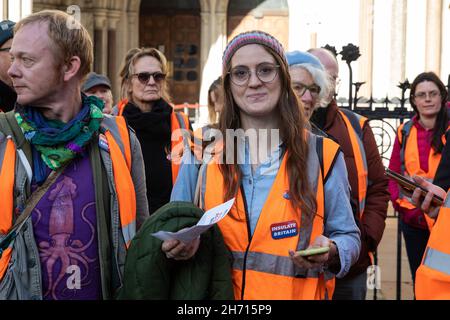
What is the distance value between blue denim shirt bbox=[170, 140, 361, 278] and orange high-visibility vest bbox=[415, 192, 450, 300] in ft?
1.51

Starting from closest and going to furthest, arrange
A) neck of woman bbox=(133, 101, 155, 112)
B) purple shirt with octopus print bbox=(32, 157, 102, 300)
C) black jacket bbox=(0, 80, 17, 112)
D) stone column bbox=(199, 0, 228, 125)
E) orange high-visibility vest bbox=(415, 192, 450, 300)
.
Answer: orange high-visibility vest bbox=(415, 192, 450, 300), purple shirt with octopus print bbox=(32, 157, 102, 300), black jacket bbox=(0, 80, 17, 112), neck of woman bbox=(133, 101, 155, 112), stone column bbox=(199, 0, 228, 125)

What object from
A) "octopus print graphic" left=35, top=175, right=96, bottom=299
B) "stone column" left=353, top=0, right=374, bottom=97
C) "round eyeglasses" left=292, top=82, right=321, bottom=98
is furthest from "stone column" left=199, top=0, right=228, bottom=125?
"octopus print graphic" left=35, top=175, right=96, bottom=299

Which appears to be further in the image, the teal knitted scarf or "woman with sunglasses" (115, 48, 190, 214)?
"woman with sunglasses" (115, 48, 190, 214)

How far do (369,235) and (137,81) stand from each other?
69.7 inches

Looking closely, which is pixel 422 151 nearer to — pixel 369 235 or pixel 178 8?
pixel 369 235

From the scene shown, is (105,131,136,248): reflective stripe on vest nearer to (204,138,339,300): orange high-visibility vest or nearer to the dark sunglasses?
(204,138,339,300): orange high-visibility vest

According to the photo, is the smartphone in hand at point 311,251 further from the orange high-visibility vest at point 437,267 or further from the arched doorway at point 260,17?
the arched doorway at point 260,17

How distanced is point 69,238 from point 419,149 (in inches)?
142

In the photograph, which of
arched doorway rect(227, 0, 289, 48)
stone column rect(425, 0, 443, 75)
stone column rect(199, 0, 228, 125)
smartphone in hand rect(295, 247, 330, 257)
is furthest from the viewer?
arched doorway rect(227, 0, 289, 48)

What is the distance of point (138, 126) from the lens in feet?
15.1

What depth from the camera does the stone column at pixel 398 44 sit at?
15531 millimetres

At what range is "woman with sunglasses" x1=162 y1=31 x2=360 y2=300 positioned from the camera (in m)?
2.54

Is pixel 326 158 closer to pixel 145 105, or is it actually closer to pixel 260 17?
pixel 145 105

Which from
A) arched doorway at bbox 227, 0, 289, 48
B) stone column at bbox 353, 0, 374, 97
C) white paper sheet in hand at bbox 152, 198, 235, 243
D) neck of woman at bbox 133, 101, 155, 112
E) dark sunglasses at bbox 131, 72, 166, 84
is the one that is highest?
arched doorway at bbox 227, 0, 289, 48
